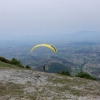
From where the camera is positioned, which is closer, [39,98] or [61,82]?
[39,98]

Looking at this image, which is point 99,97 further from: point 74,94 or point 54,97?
point 54,97

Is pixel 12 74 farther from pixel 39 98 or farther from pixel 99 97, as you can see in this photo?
pixel 99 97

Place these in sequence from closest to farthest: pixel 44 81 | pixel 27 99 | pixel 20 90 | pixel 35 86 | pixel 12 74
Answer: pixel 27 99 < pixel 20 90 < pixel 35 86 < pixel 44 81 < pixel 12 74

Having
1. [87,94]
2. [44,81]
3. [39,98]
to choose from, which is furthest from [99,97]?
[44,81]

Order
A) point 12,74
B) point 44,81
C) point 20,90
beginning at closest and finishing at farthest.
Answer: point 20,90
point 44,81
point 12,74

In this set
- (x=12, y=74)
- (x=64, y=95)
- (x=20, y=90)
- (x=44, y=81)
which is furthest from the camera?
(x=12, y=74)

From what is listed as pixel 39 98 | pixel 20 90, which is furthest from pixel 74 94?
pixel 20 90
